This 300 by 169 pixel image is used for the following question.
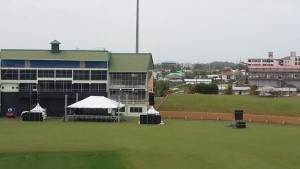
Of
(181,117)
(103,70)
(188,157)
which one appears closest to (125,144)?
(188,157)

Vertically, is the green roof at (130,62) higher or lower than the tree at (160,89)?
higher

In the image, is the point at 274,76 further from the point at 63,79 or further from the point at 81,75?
the point at 63,79

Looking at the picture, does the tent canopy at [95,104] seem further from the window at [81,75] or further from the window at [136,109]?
the window at [81,75]

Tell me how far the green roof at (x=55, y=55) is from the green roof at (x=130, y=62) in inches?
72.9

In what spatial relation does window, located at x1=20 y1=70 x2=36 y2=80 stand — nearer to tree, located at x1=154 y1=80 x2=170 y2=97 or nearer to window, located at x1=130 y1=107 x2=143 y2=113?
window, located at x1=130 y1=107 x2=143 y2=113

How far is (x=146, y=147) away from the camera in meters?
33.0

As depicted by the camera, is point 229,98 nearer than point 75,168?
No

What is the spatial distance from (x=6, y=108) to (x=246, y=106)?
31.3 meters

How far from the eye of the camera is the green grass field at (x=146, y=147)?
27111 mm

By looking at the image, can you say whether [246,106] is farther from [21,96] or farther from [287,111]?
[21,96]

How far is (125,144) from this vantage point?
3425 centimetres

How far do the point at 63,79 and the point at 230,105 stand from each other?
22.7 m

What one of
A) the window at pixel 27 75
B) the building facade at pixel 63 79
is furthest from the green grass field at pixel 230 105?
the window at pixel 27 75

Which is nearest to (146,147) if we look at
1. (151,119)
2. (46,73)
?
(151,119)
